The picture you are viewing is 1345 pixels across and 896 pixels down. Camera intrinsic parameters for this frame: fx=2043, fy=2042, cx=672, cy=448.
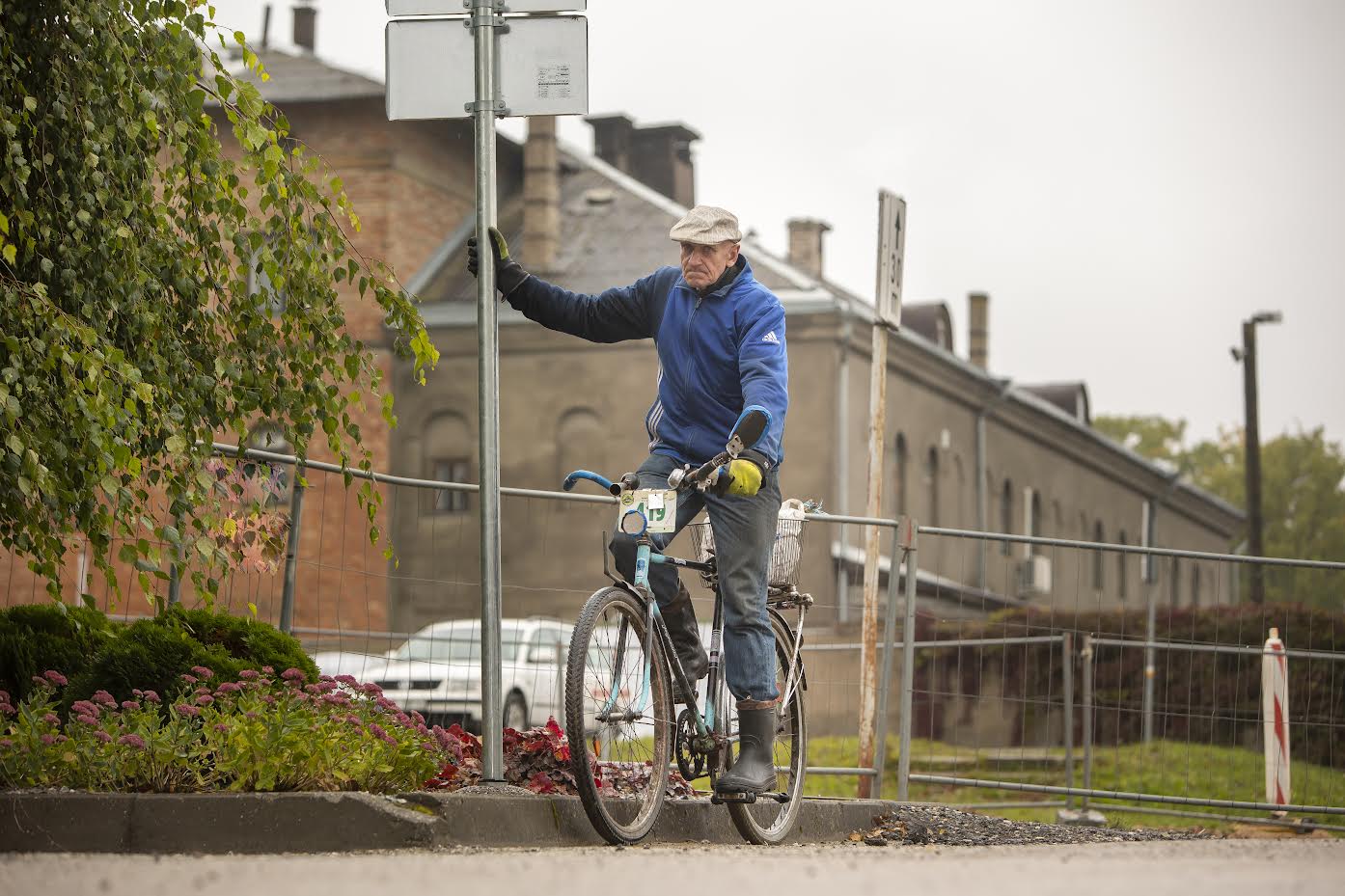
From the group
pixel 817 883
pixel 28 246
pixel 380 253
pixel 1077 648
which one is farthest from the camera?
pixel 380 253

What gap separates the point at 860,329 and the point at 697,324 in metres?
31.0

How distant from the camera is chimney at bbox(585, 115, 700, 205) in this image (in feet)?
154

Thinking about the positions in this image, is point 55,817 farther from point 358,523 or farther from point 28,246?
point 358,523

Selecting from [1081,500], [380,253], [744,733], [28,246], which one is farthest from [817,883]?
[1081,500]

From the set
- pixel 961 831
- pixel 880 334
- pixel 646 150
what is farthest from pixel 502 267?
pixel 646 150

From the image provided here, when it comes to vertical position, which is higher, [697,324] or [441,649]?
[697,324]

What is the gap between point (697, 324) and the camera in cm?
711

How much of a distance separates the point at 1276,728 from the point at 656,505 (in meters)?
6.69

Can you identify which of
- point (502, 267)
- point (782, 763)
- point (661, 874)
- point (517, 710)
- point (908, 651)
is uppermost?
point (502, 267)

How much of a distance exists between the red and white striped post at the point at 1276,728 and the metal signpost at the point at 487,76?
6.64 metres

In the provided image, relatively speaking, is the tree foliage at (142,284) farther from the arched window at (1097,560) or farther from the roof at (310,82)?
the arched window at (1097,560)

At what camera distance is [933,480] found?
140ft

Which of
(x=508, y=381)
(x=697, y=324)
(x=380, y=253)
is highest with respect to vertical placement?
(x=380, y=253)

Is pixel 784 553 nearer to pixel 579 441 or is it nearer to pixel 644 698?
pixel 644 698
